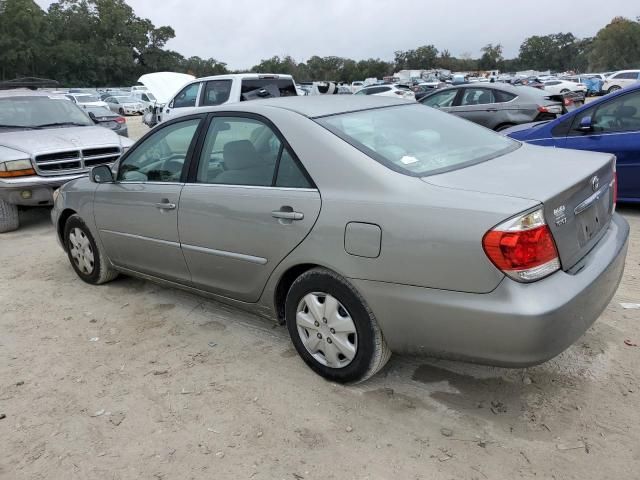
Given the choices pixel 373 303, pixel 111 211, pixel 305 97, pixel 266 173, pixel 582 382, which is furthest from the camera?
pixel 111 211

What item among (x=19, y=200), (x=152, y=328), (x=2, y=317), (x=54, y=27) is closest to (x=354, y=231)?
(x=152, y=328)

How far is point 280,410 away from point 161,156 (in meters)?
2.11

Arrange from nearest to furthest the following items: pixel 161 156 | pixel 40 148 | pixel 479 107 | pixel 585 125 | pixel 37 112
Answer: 1. pixel 161 156
2. pixel 585 125
3. pixel 40 148
4. pixel 37 112
5. pixel 479 107

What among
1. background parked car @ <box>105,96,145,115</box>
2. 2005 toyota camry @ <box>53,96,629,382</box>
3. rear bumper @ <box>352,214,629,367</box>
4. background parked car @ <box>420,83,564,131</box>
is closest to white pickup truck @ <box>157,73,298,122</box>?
background parked car @ <box>420,83,564,131</box>

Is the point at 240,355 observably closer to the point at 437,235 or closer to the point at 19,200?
the point at 437,235

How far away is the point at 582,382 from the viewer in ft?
9.78

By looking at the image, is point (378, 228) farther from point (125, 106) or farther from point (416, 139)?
point (125, 106)

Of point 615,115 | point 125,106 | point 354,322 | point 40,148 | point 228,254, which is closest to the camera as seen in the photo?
point 354,322

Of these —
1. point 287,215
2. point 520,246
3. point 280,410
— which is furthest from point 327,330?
point 520,246

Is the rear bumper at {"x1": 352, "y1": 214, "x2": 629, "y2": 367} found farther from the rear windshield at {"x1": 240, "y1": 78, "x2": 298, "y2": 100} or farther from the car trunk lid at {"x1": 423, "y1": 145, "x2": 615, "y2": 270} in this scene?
the rear windshield at {"x1": 240, "y1": 78, "x2": 298, "y2": 100}

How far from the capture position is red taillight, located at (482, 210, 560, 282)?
2.33 m

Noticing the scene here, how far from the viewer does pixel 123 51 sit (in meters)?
82.1

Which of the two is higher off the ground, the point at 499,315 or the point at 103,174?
the point at 103,174

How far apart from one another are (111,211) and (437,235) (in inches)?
112
